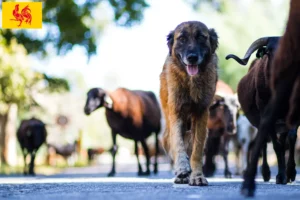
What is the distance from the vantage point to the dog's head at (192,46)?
35.9 ft

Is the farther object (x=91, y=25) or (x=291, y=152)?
(x=91, y=25)

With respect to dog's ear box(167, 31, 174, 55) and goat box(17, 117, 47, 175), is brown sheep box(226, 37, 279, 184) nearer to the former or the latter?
dog's ear box(167, 31, 174, 55)

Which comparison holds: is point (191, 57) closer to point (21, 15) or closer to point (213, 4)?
point (21, 15)

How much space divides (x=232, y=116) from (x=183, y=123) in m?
7.03

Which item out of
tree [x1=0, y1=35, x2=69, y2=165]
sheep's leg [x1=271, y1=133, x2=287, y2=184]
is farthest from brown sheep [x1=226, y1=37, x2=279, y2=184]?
tree [x1=0, y1=35, x2=69, y2=165]

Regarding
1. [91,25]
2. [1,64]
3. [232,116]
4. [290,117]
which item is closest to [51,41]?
[91,25]

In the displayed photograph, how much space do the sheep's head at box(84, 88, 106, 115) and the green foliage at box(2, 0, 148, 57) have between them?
4.69m

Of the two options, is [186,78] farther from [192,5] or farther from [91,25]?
[192,5]

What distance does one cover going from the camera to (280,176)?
11367mm

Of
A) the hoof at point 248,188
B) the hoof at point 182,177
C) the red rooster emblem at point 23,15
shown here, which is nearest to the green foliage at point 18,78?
the red rooster emblem at point 23,15

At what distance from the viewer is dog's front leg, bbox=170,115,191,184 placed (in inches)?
420

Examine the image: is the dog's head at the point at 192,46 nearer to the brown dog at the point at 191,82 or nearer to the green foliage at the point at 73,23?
the brown dog at the point at 191,82

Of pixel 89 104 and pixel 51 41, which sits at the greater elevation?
pixel 51 41

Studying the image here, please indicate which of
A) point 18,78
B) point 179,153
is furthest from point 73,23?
point 179,153
